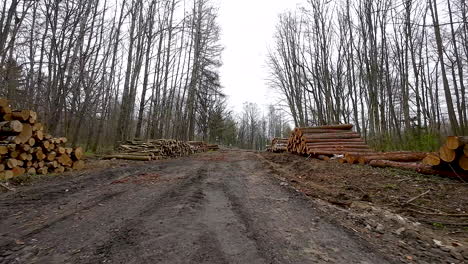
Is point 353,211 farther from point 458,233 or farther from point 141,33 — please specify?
point 141,33

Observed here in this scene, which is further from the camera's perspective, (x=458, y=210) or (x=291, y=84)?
(x=291, y=84)

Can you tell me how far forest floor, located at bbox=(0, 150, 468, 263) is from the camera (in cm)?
255

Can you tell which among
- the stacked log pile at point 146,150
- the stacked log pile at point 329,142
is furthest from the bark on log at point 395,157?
the stacked log pile at point 146,150

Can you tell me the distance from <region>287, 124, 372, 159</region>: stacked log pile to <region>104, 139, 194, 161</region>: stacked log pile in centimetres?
708

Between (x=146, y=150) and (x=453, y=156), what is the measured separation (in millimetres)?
11322

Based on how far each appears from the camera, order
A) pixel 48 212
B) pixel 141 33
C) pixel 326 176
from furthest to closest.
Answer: pixel 141 33
pixel 326 176
pixel 48 212

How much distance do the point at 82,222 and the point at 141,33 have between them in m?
14.5

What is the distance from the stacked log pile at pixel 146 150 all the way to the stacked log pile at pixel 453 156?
10.2 meters

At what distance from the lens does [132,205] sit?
13.4 feet

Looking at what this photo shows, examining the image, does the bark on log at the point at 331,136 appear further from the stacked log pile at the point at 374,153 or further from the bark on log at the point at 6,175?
the bark on log at the point at 6,175

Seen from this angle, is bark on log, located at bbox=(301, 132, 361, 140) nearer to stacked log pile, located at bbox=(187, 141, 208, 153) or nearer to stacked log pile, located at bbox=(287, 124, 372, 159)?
stacked log pile, located at bbox=(287, 124, 372, 159)

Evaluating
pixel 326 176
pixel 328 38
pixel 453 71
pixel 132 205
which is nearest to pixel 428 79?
pixel 453 71

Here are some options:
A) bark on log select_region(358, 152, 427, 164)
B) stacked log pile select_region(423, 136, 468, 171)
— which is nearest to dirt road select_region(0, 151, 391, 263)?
stacked log pile select_region(423, 136, 468, 171)

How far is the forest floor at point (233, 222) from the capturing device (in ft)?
8.37
